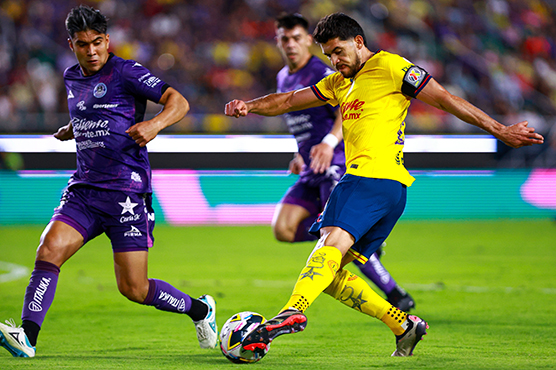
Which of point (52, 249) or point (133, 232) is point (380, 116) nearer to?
point (133, 232)

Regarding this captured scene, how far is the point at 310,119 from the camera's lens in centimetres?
675

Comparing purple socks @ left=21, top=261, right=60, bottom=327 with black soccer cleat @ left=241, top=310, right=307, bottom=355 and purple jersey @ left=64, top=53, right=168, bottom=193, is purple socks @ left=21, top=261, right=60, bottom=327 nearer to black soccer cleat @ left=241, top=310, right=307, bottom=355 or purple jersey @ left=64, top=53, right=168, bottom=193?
purple jersey @ left=64, top=53, right=168, bottom=193

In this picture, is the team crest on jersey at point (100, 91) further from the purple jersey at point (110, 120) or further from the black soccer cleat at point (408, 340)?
the black soccer cleat at point (408, 340)

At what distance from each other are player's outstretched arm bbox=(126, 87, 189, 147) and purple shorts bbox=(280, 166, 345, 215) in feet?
7.64

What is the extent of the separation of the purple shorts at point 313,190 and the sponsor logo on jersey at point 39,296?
282 centimetres

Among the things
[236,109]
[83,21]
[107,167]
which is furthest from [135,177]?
[83,21]

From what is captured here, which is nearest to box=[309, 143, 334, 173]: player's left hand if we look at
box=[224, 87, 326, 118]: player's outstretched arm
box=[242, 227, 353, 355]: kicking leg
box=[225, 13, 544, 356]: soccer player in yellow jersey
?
box=[224, 87, 326, 118]: player's outstretched arm

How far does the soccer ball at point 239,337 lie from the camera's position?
151 inches

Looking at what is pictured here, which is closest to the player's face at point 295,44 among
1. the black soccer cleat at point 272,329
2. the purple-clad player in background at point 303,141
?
the purple-clad player in background at point 303,141

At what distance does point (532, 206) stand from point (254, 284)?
989 centimetres

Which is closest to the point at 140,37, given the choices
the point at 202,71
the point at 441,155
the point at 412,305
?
the point at 202,71

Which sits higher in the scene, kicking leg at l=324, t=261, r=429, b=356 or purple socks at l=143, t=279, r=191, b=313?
kicking leg at l=324, t=261, r=429, b=356

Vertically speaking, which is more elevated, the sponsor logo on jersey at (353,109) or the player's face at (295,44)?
the player's face at (295,44)

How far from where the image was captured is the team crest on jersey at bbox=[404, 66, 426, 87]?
163 inches
